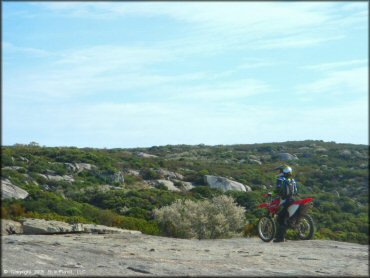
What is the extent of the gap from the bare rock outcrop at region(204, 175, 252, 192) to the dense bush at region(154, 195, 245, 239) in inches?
488

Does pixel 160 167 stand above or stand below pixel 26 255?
above

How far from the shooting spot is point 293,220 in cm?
1393

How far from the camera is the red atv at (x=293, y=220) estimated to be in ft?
45.4

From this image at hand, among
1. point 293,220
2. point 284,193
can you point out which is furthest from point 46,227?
point 293,220

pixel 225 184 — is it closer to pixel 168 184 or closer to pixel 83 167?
pixel 168 184

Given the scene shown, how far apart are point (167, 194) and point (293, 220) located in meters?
12.5

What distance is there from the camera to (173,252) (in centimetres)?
1127

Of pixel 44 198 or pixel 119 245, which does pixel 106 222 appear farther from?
pixel 119 245

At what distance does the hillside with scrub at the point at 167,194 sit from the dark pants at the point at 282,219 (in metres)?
3.56

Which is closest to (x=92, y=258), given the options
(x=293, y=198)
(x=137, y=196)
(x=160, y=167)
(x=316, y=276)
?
(x=316, y=276)

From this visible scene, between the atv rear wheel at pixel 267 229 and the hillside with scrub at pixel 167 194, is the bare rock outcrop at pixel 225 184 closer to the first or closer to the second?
the hillside with scrub at pixel 167 194

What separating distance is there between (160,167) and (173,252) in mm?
27999

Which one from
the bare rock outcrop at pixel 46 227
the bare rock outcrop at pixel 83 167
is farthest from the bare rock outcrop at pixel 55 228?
the bare rock outcrop at pixel 83 167

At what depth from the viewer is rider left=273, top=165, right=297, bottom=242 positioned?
13.9 meters
